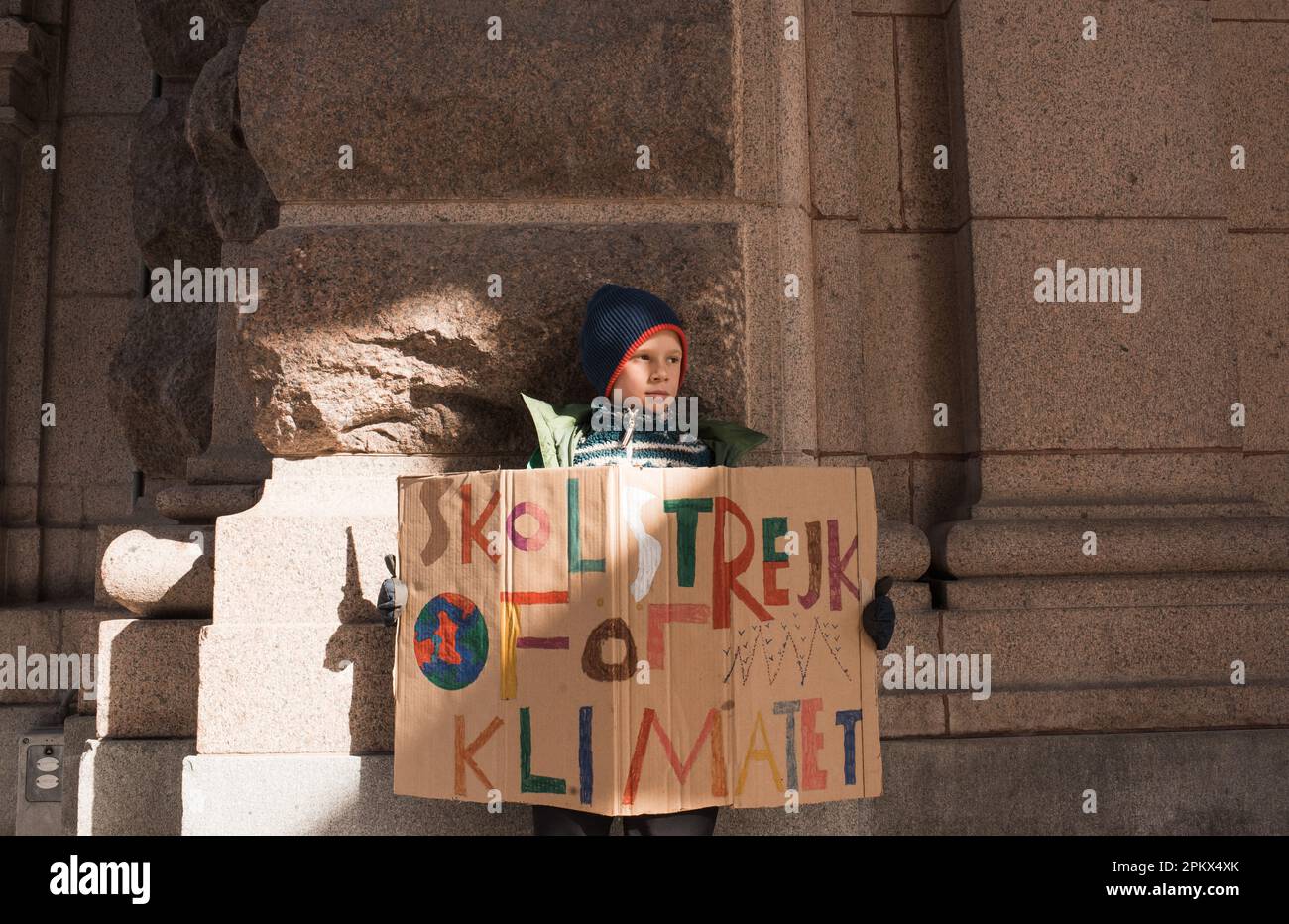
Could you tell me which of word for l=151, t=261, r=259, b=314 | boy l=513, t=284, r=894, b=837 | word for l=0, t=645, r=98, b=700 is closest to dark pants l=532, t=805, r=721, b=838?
boy l=513, t=284, r=894, b=837

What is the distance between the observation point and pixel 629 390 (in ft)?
8.69

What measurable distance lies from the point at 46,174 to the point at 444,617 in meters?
4.09

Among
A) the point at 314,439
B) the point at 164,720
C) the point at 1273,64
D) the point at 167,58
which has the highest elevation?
the point at 167,58

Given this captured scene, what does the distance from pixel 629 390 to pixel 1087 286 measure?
6.19ft

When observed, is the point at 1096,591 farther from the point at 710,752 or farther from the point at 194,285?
the point at 194,285

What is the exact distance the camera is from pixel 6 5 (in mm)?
5141

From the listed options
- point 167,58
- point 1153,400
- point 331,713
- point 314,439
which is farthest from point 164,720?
point 1153,400

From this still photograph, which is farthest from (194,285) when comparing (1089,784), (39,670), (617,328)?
(1089,784)

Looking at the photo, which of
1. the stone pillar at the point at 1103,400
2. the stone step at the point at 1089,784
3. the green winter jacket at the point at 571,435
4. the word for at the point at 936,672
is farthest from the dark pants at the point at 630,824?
the stone pillar at the point at 1103,400

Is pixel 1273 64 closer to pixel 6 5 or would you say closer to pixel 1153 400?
pixel 1153 400

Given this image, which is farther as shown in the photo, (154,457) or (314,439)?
(154,457)

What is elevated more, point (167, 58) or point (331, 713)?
point (167, 58)

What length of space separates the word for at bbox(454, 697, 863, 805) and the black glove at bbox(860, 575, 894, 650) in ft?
0.61

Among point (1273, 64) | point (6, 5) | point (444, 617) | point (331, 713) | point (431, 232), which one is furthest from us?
point (6, 5)
